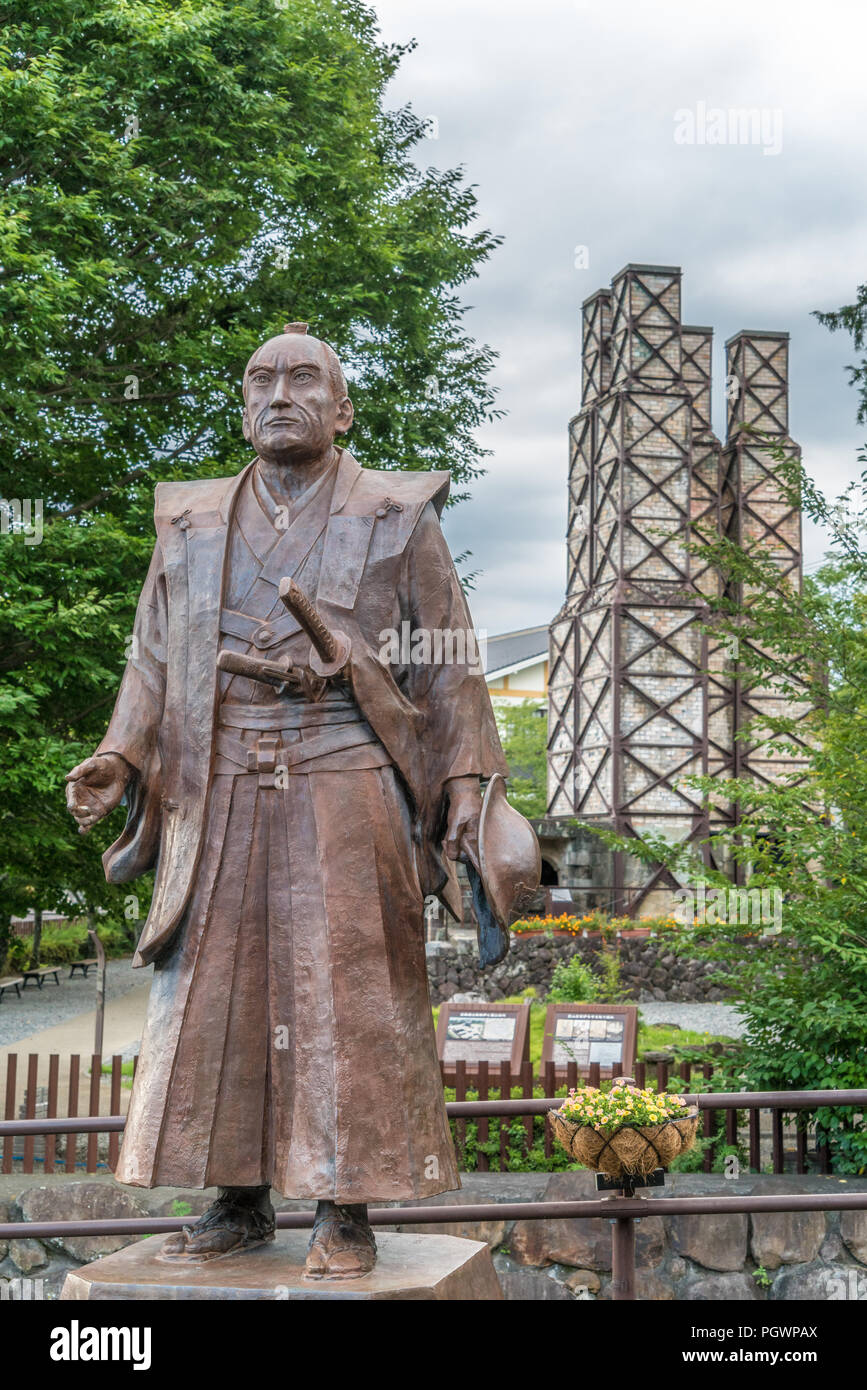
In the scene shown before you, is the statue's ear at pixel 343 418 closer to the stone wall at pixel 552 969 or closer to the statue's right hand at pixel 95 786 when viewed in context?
the statue's right hand at pixel 95 786

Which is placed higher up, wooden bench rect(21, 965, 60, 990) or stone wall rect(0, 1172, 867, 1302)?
wooden bench rect(21, 965, 60, 990)

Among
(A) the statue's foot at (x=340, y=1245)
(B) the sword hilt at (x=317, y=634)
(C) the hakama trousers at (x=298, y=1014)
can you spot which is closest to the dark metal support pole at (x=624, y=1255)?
(C) the hakama trousers at (x=298, y=1014)

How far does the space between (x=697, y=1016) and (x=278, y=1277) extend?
16.3 m

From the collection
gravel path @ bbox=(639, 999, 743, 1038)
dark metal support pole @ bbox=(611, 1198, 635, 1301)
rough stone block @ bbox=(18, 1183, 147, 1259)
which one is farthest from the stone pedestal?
gravel path @ bbox=(639, 999, 743, 1038)

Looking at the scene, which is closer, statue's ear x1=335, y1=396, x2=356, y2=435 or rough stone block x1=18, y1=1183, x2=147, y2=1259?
statue's ear x1=335, y1=396, x2=356, y2=435

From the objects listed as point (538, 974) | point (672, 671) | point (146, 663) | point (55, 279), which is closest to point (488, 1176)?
point (146, 663)

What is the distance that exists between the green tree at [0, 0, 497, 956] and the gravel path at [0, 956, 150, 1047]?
4.54 meters

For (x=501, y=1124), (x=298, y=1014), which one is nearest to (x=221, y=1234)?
(x=298, y=1014)

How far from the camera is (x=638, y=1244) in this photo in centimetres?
765

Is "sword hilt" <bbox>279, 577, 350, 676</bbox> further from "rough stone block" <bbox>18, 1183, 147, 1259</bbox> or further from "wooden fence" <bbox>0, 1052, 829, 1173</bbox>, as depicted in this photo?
"wooden fence" <bbox>0, 1052, 829, 1173</bbox>

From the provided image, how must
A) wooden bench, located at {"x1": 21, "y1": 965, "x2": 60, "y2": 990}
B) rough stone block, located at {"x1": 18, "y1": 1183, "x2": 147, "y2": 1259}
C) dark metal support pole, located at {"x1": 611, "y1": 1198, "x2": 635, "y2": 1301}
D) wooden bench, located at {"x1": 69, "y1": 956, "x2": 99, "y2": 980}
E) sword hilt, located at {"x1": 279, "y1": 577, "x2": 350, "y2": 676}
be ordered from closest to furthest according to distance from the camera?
sword hilt, located at {"x1": 279, "y1": 577, "x2": 350, "y2": 676} → dark metal support pole, located at {"x1": 611, "y1": 1198, "x2": 635, "y2": 1301} → rough stone block, located at {"x1": 18, "y1": 1183, "x2": 147, "y2": 1259} → wooden bench, located at {"x1": 21, "y1": 965, "x2": 60, "y2": 990} → wooden bench, located at {"x1": 69, "y1": 956, "x2": 99, "y2": 980}

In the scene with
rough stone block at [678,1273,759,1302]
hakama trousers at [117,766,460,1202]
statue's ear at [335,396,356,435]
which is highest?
statue's ear at [335,396,356,435]

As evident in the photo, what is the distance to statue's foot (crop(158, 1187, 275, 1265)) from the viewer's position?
3.66 m
